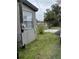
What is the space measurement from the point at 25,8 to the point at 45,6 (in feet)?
0.93

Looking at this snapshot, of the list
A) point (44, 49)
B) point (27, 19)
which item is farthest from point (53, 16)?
point (44, 49)

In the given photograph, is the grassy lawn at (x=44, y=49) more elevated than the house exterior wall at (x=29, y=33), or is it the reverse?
the house exterior wall at (x=29, y=33)

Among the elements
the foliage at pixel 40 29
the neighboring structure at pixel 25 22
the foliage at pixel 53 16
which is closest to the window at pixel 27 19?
the neighboring structure at pixel 25 22

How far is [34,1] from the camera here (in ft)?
6.26

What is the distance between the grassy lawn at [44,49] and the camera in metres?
1.82

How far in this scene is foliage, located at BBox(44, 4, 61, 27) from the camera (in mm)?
1851

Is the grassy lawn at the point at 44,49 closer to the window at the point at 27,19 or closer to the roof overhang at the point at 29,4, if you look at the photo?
the window at the point at 27,19

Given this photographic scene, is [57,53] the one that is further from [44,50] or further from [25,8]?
[25,8]

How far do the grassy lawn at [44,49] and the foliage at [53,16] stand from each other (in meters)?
0.17

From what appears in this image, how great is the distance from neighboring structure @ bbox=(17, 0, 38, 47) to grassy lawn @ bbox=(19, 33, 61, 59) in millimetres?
123

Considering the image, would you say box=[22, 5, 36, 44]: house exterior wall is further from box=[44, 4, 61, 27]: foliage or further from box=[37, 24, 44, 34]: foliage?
box=[44, 4, 61, 27]: foliage

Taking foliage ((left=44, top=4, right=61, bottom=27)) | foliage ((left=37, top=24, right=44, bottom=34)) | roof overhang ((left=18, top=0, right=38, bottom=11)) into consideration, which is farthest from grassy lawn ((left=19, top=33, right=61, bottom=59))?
roof overhang ((left=18, top=0, right=38, bottom=11))

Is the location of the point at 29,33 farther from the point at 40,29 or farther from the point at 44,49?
the point at 44,49
